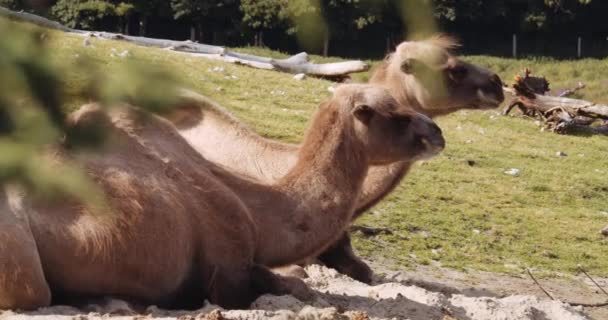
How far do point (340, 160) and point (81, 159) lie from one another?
417 centimetres

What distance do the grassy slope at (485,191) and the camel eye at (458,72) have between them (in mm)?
285

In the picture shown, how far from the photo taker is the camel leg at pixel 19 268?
3859 mm

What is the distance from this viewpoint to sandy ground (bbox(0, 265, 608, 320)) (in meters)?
4.00

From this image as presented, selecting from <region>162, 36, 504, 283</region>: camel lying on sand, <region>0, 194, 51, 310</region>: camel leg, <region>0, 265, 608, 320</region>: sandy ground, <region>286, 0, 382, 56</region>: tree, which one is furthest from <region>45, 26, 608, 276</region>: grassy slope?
<region>286, 0, 382, 56</region>: tree

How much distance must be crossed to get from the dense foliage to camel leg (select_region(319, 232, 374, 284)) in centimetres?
513

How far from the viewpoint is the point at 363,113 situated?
17.5 feet

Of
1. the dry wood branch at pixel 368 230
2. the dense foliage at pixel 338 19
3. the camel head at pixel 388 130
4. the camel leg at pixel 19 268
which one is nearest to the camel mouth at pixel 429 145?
the camel head at pixel 388 130

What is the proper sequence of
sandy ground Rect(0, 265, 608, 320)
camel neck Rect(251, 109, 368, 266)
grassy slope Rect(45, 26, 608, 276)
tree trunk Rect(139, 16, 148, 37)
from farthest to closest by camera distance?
grassy slope Rect(45, 26, 608, 276) < camel neck Rect(251, 109, 368, 266) < sandy ground Rect(0, 265, 608, 320) < tree trunk Rect(139, 16, 148, 37)

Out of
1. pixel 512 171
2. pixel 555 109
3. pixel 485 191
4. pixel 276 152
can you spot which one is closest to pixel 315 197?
pixel 276 152

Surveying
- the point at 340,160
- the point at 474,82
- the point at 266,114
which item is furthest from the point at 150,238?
the point at 266,114

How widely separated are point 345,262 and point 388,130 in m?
1.49

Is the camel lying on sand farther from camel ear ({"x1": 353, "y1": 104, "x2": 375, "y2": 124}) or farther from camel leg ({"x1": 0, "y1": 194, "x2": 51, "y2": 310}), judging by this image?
camel leg ({"x1": 0, "y1": 194, "x2": 51, "y2": 310})

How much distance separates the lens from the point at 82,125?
992 millimetres

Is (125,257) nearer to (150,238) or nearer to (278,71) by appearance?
(150,238)
